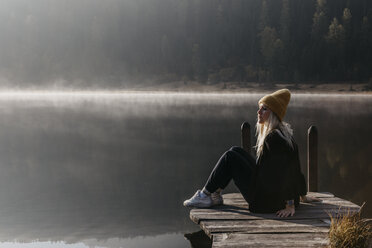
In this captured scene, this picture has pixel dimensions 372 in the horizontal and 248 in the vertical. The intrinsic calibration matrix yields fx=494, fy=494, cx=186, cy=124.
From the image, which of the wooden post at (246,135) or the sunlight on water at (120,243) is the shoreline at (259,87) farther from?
the sunlight on water at (120,243)

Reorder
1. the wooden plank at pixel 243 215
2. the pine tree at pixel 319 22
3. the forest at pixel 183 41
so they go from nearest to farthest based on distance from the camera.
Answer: the wooden plank at pixel 243 215
the forest at pixel 183 41
the pine tree at pixel 319 22

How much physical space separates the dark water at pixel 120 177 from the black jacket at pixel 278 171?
3261mm

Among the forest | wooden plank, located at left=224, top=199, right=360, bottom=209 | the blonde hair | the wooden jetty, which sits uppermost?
the forest

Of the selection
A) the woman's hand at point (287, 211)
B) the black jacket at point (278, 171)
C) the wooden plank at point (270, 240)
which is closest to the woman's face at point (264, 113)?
the black jacket at point (278, 171)

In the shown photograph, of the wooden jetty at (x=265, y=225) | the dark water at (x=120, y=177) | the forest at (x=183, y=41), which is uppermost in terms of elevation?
the forest at (x=183, y=41)

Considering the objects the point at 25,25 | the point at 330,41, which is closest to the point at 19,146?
the point at 330,41

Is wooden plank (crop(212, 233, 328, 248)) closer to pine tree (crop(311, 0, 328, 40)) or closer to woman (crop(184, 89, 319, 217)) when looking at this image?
woman (crop(184, 89, 319, 217))

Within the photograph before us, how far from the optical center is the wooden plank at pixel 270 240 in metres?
5.88

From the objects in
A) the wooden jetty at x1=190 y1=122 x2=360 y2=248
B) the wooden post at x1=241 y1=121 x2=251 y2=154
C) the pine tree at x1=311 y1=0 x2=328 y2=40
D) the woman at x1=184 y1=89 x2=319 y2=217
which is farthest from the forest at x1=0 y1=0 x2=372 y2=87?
the woman at x1=184 y1=89 x2=319 y2=217

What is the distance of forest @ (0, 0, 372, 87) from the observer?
118000mm

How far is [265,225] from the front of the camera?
657cm

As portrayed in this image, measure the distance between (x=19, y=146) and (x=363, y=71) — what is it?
94.4m

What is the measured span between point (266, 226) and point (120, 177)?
37.7 feet

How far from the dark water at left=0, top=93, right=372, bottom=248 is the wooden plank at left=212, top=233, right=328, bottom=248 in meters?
3.35
